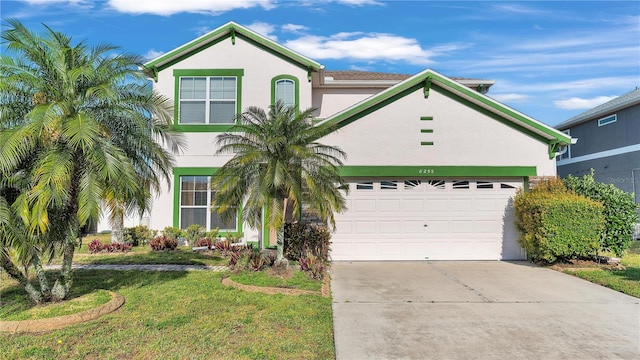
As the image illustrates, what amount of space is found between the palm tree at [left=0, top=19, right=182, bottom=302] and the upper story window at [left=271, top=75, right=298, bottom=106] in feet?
24.7

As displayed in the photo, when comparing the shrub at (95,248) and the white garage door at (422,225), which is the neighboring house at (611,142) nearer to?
the white garage door at (422,225)

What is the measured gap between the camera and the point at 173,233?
14000mm

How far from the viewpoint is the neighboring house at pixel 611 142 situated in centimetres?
1950

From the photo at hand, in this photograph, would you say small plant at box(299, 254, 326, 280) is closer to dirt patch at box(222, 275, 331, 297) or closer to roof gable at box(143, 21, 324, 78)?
dirt patch at box(222, 275, 331, 297)

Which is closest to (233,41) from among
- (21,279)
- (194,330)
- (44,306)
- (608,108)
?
(21,279)

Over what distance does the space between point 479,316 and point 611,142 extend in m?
20.2

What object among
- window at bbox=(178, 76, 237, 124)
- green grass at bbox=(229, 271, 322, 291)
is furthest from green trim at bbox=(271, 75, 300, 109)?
green grass at bbox=(229, 271, 322, 291)

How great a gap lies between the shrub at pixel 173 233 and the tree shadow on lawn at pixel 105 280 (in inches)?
160

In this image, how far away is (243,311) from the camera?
6.50 m

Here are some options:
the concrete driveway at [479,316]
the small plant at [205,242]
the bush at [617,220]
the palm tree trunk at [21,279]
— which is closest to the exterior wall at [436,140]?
the bush at [617,220]

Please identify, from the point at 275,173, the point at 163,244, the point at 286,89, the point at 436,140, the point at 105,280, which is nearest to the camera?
the point at 275,173

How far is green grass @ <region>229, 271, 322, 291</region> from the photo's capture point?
26.3 feet

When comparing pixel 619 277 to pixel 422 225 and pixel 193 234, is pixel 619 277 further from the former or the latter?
pixel 193 234

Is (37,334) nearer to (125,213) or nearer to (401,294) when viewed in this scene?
(125,213)
